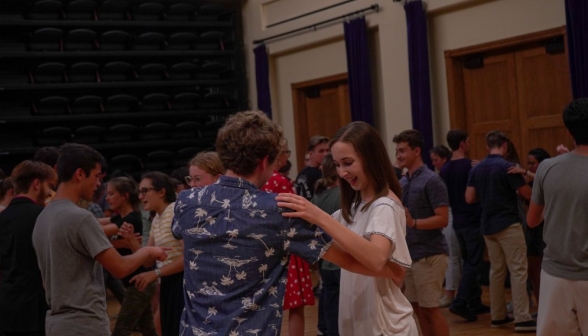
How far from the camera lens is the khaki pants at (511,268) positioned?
680cm

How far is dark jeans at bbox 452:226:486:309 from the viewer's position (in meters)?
7.42

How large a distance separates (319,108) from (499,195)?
18.2 ft

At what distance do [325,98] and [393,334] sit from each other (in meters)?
9.31

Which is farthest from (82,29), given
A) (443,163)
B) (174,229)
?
(174,229)

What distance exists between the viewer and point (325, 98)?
39.4 feet

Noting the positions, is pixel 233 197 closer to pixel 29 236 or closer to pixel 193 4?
pixel 29 236

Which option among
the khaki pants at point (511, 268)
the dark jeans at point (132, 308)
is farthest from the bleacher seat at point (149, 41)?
the dark jeans at point (132, 308)

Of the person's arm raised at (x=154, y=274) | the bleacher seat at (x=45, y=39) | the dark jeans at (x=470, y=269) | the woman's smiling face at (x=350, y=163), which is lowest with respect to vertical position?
the dark jeans at (x=470, y=269)

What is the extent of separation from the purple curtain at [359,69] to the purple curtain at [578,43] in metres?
3.09

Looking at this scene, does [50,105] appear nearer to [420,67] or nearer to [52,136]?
[52,136]

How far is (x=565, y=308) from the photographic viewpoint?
12.2 feet

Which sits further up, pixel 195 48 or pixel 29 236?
pixel 195 48

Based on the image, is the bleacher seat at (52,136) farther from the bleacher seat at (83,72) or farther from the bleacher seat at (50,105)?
the bleacher seat at (83,72)

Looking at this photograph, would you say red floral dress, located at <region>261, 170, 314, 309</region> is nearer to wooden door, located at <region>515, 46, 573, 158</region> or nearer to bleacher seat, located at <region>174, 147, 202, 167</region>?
wooden door, located at <region>515, 46, 573, 158</region>
